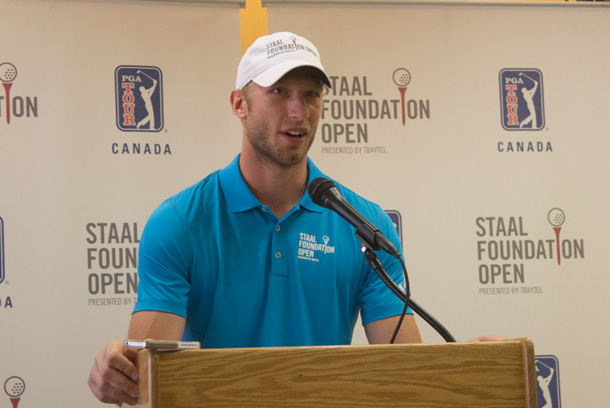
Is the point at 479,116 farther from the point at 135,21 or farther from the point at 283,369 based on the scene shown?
the point at 283,369

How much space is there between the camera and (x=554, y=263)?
3.07 metres

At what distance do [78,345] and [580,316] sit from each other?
2.06 m

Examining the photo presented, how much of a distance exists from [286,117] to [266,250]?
0.35 metres

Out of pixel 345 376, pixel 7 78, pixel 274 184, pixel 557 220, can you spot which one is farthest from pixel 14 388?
pixel 557 220

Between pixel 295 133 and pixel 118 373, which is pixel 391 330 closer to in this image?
pixel 295 133

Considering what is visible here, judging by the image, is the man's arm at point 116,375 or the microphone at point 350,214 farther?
the microphone at point 350,214

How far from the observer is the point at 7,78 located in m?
2.82

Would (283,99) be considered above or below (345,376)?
above

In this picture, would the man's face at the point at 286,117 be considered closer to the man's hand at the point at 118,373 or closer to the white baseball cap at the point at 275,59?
the white baseball cap at the point at 275,59

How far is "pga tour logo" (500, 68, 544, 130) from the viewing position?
10.3 feet

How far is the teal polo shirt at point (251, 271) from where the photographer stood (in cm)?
178

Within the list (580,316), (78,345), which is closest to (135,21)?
(78,345)

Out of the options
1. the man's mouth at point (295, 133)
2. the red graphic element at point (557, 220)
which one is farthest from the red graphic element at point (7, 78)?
the red graphic element at point (557, 220)

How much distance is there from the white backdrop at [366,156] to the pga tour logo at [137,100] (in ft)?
0.10
